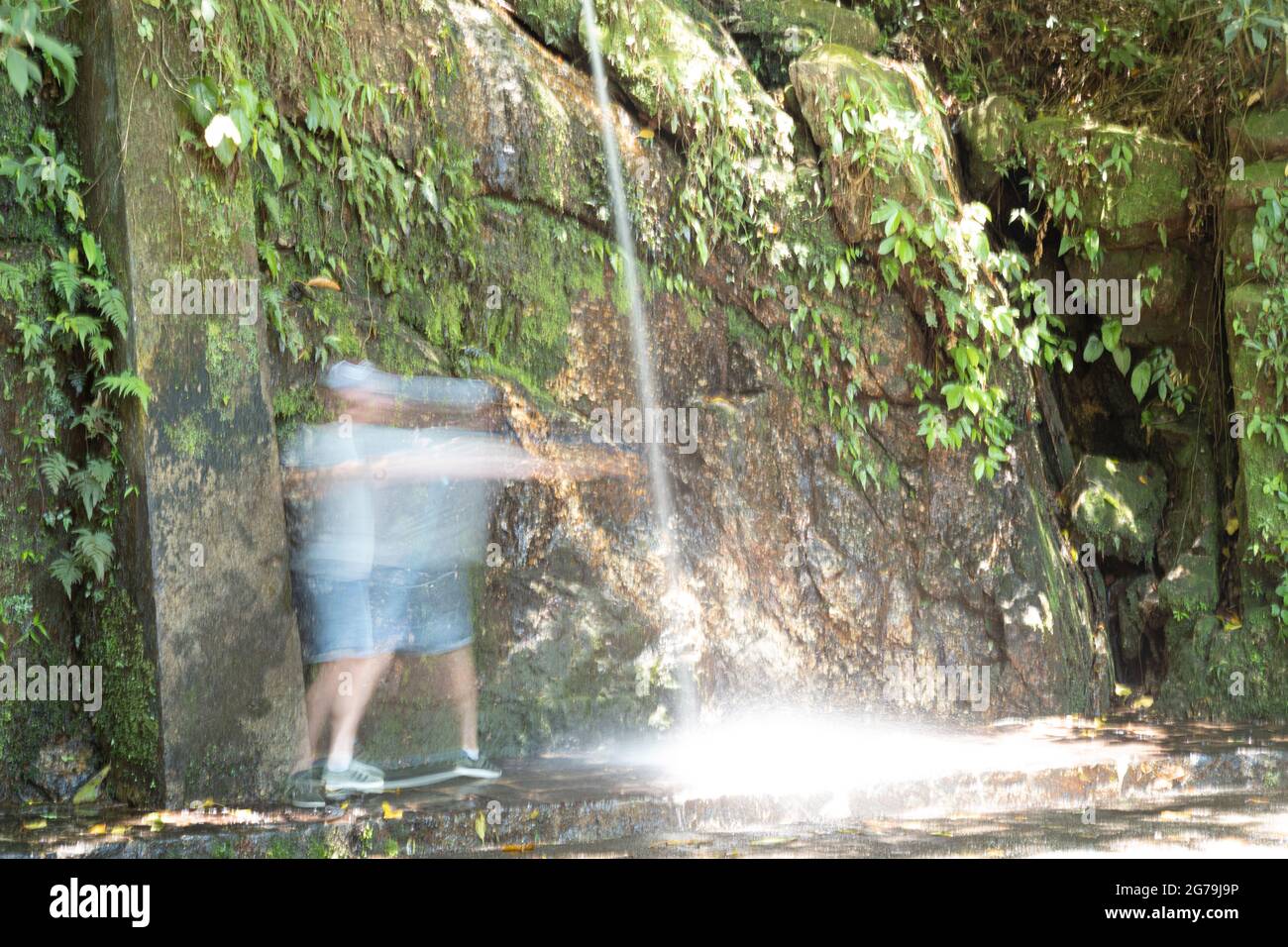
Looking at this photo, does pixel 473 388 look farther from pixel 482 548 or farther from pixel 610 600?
pixel 610 600

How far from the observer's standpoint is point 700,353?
20.2 ft

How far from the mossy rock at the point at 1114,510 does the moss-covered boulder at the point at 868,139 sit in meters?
1.99

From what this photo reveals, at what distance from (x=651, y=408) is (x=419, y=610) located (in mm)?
1827

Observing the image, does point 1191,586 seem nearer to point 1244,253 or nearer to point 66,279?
point 1244,253

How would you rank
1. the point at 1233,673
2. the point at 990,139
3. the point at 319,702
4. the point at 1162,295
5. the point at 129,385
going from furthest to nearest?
the point at 990,139, the point at 1162,295, the point at 1233,673, the point at 319,702, the point at 129,385

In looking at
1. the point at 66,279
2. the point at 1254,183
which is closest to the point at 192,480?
the point at 66,279

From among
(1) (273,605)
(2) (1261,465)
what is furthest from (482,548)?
(2) (1261,465)

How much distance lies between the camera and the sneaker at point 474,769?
15.4ft

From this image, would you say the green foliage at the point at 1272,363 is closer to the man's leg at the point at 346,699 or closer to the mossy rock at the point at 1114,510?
the mossy rock at the point at 1114,510

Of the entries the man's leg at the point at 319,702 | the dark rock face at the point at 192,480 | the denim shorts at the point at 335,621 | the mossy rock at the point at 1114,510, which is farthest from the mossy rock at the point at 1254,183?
the man's leg at the point at 319,702

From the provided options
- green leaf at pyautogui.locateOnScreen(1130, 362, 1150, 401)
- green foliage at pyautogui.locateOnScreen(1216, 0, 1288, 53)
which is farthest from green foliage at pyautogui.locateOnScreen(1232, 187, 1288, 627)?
green foliage at pyautogui.locateOnScreen(1216, 0, 1288, 53)

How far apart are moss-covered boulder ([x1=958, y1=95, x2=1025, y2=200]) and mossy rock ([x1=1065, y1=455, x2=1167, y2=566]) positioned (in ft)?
6.37

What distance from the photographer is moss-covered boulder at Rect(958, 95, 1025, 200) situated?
7.29 meters

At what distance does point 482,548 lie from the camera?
5309mm
